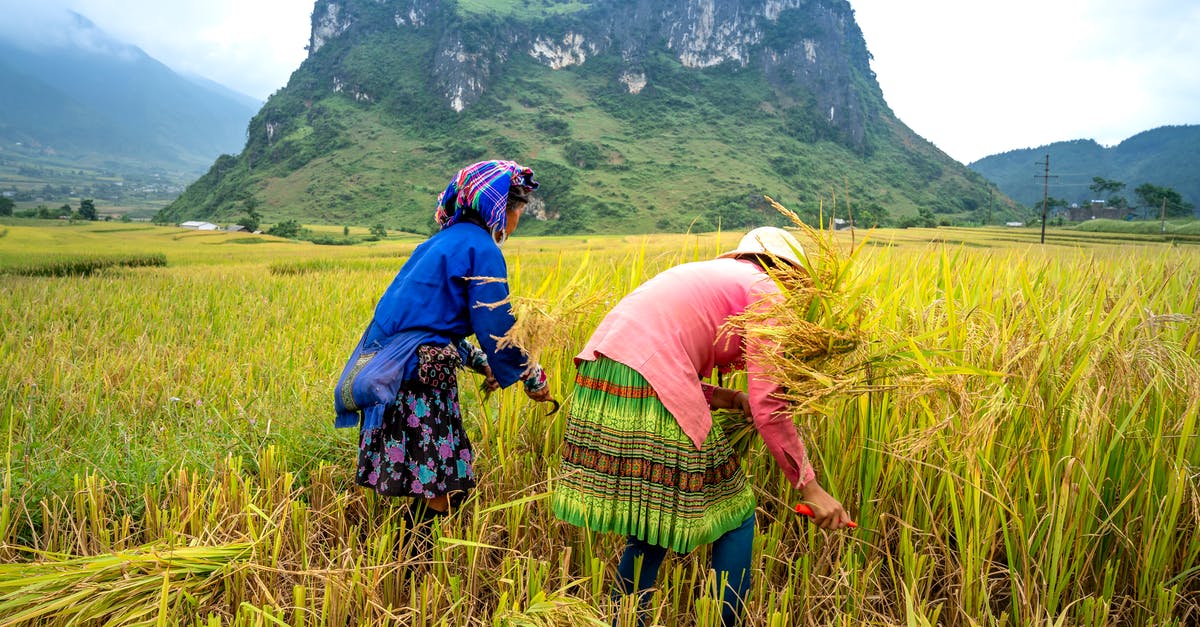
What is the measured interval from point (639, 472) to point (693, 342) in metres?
0.36

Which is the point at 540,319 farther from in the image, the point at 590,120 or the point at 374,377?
the point at 590,120

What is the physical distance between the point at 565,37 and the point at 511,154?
127 feet

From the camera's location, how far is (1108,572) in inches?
58.5

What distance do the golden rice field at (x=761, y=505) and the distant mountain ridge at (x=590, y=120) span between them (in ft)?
156

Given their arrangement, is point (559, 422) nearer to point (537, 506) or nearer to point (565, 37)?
point (537, 506)

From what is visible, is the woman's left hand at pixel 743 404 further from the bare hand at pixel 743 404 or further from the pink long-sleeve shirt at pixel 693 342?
the pink long-sleeve shirt at pixel 693 342

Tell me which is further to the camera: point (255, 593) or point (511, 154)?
point (511, 154)

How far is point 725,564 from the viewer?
5.19 ft

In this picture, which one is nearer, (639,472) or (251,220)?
A: (639,472)

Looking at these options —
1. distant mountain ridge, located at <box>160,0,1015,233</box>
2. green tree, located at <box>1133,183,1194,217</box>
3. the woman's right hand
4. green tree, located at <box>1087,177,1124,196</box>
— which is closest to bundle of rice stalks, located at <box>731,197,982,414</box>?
the woman's right hand

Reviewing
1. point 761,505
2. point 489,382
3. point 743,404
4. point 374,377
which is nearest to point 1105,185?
point 761,505

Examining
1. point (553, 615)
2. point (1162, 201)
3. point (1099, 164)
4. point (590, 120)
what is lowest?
point (553, 615)

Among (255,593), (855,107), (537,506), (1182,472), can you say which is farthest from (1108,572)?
(855,107)

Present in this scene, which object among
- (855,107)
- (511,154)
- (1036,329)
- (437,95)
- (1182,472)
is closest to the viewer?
(1182,472)
